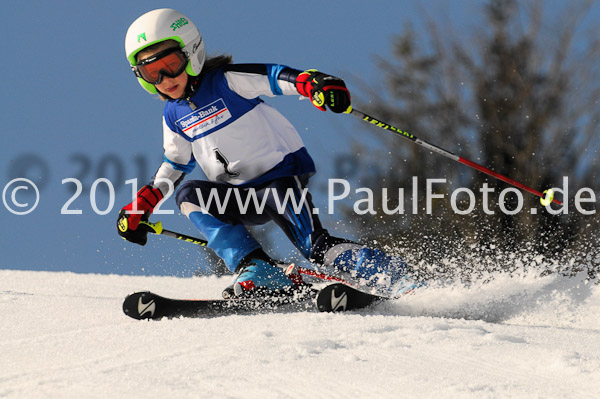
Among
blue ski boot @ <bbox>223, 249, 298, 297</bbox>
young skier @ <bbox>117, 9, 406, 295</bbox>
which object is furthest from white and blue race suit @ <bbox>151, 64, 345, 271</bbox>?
blue ski boot @ <bbox>223, 249, 298, 297</bbox>

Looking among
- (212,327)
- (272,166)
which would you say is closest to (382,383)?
(212,327)

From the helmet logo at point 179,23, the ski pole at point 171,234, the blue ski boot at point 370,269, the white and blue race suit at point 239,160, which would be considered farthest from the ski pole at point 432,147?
the ski pole at point 171,234

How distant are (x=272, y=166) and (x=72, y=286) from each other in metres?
2.84

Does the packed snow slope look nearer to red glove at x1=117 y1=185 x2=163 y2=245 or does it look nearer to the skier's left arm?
red glove at x1=117 y1=185 x2=163 y2=245

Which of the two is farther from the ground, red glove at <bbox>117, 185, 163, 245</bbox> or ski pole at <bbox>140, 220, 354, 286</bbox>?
red glove at <bbox>117, 185, 163, 245</bbox>

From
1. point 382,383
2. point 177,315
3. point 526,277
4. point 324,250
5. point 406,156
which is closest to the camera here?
point 382,383

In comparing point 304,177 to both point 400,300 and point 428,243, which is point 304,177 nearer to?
point 400,300

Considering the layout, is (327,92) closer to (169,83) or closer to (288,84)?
(288,84)

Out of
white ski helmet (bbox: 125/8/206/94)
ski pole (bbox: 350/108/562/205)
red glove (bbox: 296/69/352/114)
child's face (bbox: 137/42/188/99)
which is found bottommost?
ski pole (bbox: 350/108/562/205)

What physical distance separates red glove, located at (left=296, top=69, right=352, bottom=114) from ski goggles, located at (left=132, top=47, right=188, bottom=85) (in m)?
0.83

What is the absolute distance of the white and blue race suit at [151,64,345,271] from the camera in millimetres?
4254

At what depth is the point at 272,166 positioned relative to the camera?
4398 millimetres

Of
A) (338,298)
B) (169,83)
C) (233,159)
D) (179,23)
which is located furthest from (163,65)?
(338,298)

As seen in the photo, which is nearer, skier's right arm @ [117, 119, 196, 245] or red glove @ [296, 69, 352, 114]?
red glove @ [296, 69, 352, 114]
